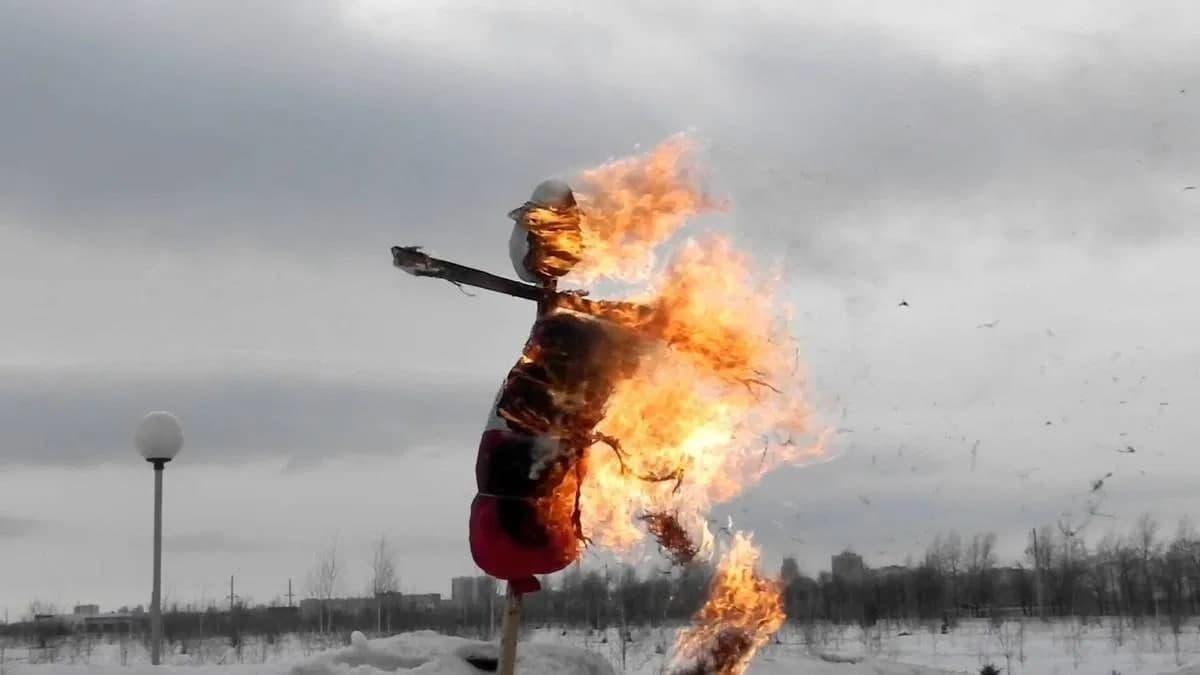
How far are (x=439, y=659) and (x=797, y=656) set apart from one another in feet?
33.3

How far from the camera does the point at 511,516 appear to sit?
8.52m

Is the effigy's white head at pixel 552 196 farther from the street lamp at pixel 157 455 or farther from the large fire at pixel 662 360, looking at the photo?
the street lamp at pixel 157 455

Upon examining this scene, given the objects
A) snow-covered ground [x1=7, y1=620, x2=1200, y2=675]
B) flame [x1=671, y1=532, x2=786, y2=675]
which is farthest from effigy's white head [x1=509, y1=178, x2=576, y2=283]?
snow-covered ground [x1=7, y1=620, x2=1200, y2=675]

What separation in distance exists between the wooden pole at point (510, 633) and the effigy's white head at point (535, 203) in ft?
6.69

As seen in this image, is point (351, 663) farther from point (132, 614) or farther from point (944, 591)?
point (132, 614)

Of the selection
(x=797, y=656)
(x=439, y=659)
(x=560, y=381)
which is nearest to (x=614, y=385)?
(x=560, y=381)

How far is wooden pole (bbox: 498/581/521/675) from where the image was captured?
867cm

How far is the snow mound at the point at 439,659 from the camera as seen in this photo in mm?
13547

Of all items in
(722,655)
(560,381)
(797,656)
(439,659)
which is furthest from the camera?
(797,656)

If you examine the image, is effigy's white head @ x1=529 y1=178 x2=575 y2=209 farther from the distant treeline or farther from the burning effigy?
the distant treeline

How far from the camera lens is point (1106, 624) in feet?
164

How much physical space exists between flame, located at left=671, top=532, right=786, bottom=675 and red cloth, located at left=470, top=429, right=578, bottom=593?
87.5 inches

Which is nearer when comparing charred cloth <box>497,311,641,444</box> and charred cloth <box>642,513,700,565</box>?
charred cloth <box>497,311,641,444</box>

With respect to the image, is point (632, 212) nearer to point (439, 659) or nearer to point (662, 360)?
point (662, 360)
